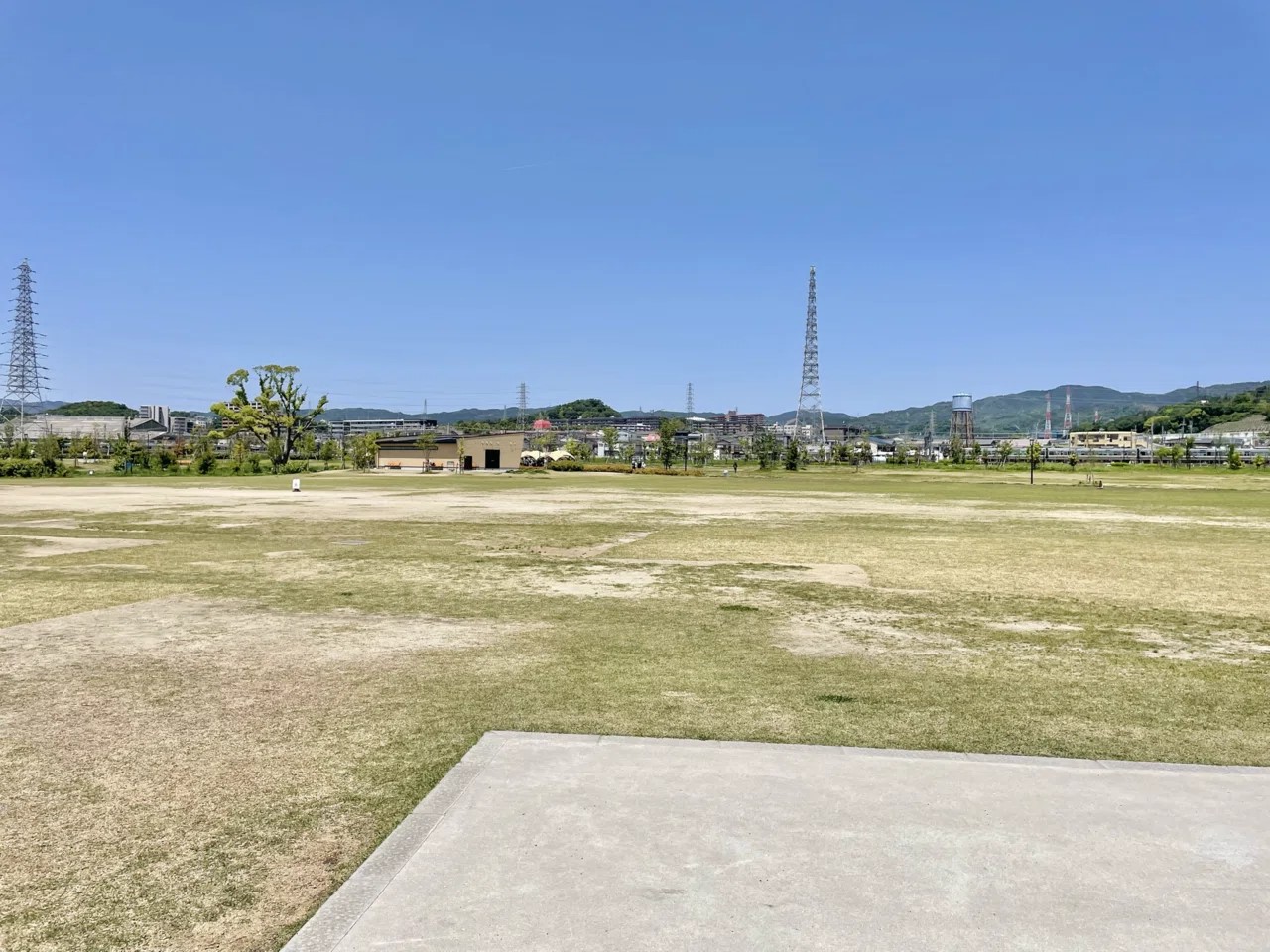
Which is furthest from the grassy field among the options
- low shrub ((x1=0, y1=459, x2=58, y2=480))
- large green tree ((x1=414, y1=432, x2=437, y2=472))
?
large green tree ((x1=414, y1=432, x2=437, y2=472))

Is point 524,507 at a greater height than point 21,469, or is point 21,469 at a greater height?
point 21,469

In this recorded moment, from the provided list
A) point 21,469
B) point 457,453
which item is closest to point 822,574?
point 21,469

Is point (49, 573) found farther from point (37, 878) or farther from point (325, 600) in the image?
point (37, 878)

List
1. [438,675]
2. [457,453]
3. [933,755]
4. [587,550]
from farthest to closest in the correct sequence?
1. [457,453]
2. [587,550]
3. [438,675]
4. [933,755]

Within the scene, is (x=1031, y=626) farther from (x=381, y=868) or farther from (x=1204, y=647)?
(x=381, y=868)

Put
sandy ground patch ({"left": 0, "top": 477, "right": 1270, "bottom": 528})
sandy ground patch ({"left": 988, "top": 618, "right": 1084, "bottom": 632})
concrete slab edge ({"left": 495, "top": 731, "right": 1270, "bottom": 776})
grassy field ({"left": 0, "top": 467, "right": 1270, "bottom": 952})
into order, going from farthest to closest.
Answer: sandy ground patch ({"left": 0, "top": 477, "right": 1270, "bottom": 528}) < sandy ground patch ({"left": 988, "top": 618, "right": 1084, "bottom": 632}) < concrete slab edge ({"left": 495, "top": 731, "right": 1270, "bottom": 776}) < grassy field ({"left": 0, "top": 467, "right": 1270, "bottom": 952})

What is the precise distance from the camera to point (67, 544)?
17109 millimetres

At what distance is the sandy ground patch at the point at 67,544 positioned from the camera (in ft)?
51.9

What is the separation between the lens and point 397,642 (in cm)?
850

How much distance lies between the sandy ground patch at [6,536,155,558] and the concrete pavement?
49.7ft

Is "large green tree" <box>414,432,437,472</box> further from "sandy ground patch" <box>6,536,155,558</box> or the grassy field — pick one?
the grassy field

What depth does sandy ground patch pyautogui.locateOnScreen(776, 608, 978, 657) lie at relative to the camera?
8.40 m

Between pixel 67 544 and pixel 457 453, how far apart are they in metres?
78.6

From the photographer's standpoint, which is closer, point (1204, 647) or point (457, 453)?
point (1204, 647)
